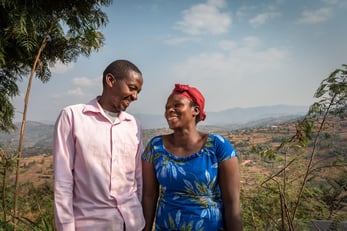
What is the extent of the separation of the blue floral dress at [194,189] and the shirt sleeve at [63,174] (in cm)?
56

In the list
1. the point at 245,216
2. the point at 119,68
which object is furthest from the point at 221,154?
the point at 245,216

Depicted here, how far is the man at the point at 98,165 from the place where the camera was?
68.3 inches

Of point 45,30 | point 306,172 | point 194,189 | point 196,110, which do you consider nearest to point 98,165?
point 194,189

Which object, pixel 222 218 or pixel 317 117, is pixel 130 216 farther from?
pixel 317 117

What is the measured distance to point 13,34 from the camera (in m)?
6.18

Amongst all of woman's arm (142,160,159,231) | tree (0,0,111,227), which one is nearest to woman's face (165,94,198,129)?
woman's arm (142,160,159,231)

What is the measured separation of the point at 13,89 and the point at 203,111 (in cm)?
949

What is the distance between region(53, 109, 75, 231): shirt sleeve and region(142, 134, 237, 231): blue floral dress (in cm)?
56

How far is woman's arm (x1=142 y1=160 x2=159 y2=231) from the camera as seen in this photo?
2.02 m

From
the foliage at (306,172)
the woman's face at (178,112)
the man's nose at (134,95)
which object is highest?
the man's nose at (134,95)

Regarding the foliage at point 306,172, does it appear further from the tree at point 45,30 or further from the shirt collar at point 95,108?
the tree at point 45,30

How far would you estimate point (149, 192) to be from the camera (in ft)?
6.75

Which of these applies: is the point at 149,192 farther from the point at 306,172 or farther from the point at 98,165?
the point at 306,172

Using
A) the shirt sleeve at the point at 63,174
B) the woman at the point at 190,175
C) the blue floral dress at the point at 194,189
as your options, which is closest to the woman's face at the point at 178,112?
the woman at the point at 190,175
